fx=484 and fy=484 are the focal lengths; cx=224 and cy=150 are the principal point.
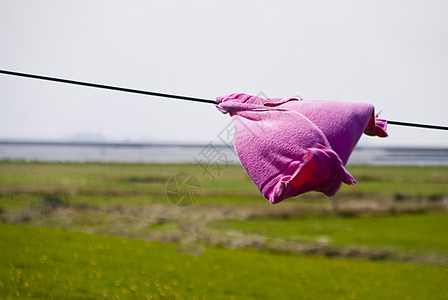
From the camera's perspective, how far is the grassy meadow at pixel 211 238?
4715 mm

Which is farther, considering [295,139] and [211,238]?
[211,238]

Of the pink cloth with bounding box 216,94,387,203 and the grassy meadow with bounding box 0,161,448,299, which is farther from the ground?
the pink cloth with bounding box 216,94,387,203

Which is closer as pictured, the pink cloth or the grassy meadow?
the pink cloth

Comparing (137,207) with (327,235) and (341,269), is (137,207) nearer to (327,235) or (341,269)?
(327,235)

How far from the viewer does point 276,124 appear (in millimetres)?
1608

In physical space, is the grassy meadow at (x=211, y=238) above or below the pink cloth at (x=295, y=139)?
below

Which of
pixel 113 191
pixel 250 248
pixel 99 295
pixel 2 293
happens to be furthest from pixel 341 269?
pixel 113 191

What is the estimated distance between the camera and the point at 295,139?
1.52m

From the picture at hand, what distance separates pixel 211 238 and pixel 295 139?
6109mm

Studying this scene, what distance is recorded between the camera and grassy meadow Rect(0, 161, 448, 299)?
4715mm

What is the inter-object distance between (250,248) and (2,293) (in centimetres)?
401

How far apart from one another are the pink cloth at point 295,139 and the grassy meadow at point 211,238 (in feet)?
10.1

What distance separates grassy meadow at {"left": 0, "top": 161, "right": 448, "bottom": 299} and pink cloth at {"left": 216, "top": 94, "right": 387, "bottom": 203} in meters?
3.08

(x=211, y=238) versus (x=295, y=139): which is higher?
(x=295, y=139)
